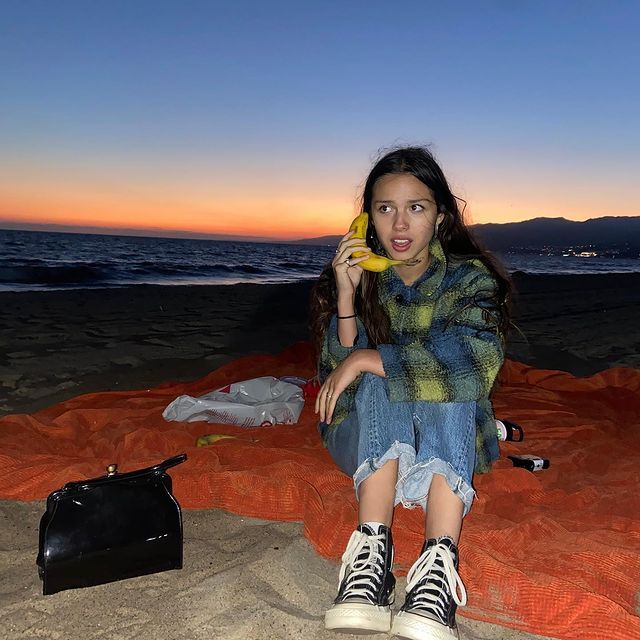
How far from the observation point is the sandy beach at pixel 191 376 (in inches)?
78.0

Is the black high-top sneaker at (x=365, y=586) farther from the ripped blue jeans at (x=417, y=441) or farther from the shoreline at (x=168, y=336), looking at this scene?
the shoreline at (x=168, y=336)

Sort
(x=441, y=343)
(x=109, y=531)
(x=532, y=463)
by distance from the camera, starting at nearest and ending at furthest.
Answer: (x=109, y=531) → (x=441, y=343) → (x=532, y=463)

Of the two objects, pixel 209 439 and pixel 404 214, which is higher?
pixel 404 214

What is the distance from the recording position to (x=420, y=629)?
186 centimetres

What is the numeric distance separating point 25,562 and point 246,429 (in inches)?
66.1

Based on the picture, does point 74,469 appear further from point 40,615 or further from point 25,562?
point 40,615

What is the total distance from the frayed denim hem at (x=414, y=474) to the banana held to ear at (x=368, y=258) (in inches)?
33.5

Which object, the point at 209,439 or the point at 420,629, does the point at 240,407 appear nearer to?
the point at 209,439

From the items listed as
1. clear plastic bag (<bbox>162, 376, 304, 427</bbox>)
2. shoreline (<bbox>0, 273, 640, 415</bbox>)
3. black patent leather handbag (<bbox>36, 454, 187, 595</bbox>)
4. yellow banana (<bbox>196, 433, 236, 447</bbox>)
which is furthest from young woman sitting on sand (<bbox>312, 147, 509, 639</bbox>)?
shoreline (<bbox>0, 273, 640, 415</bbox>)

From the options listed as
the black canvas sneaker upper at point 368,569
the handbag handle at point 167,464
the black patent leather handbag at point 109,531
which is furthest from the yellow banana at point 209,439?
the black canvas sneaker upper at point 368,569

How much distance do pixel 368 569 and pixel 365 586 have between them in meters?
0.06

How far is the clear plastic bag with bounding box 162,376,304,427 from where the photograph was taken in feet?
12.9

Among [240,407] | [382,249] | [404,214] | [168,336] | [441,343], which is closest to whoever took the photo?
[441,343]

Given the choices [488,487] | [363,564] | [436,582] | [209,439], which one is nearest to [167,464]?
[363,564]
